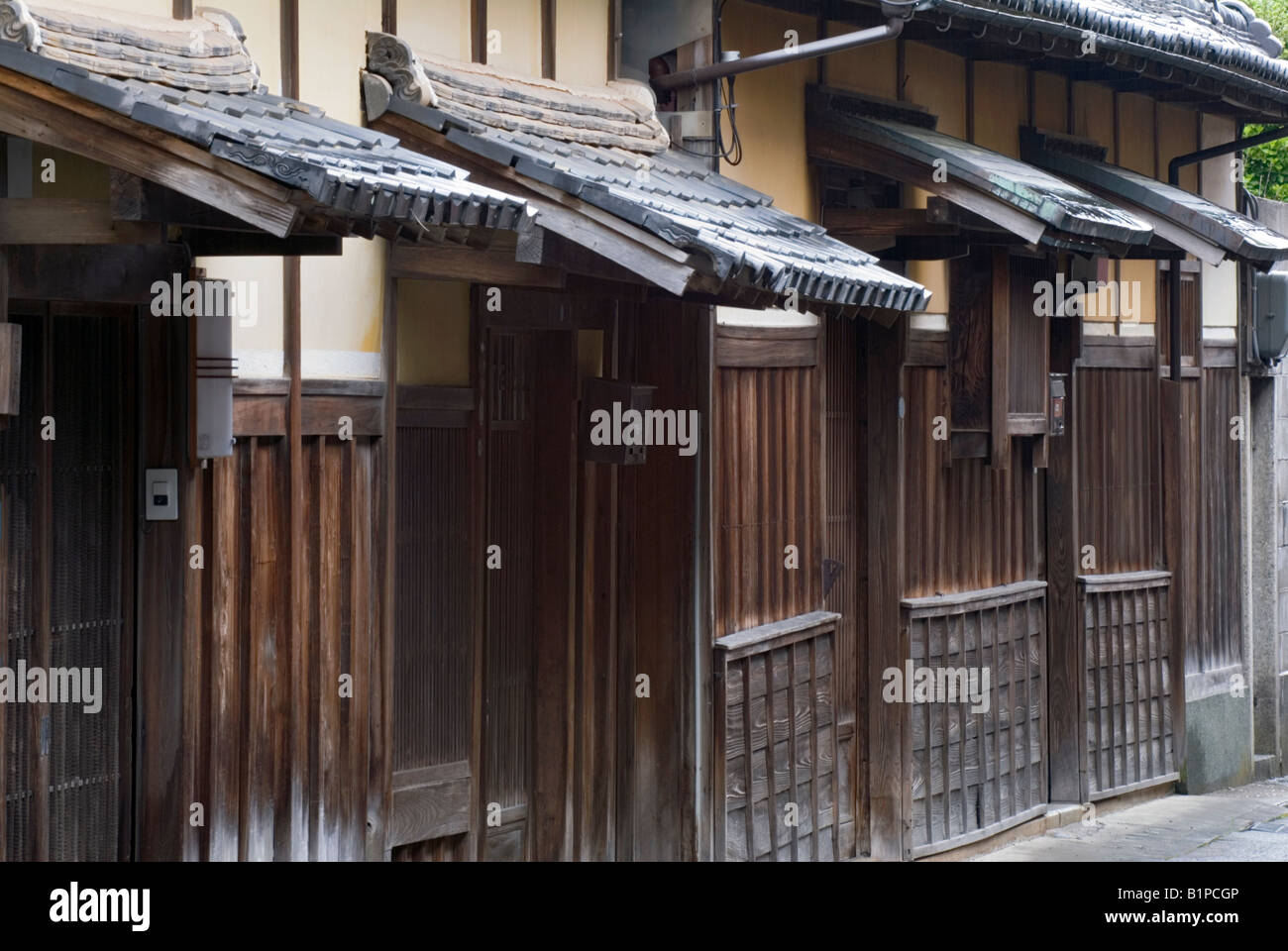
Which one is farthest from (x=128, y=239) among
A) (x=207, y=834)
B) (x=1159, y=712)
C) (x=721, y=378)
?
(x=1159, y=712)

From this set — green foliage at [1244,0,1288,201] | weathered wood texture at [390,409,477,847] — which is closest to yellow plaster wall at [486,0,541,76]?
weathered wood texture at [390,409,477,847]

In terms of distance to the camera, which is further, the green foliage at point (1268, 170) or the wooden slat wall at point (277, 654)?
the green foliage at point (1268, 170)

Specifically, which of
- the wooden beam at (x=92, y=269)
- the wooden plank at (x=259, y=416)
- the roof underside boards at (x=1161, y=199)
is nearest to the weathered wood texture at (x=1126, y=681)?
the roof underside boards at (x=1161, y=199)

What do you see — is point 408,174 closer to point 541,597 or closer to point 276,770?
point 276,770

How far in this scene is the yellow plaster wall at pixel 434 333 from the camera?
25.1ft

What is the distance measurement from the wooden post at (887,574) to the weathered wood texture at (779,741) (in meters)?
0.44

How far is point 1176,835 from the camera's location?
12367 millimetres

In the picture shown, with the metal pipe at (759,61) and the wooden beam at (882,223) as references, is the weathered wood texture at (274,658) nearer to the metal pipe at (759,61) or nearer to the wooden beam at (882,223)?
the metal pipe at (759,61)

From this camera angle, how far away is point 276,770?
6844 mm

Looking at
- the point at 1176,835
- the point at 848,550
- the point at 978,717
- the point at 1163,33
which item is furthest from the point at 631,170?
the point at 1176,835

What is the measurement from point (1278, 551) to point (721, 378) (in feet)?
25.5

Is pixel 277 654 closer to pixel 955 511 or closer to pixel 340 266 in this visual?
pixel 340 266

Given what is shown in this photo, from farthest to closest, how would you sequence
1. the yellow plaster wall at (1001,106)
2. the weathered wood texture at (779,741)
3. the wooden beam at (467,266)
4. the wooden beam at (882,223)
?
the yellow plaster wall at (1001,106) < the wooden beam at (882,223) < the weathered wood texture at (779,741) < the wooden beam at (467,266)

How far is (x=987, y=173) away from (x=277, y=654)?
15.9 feet
